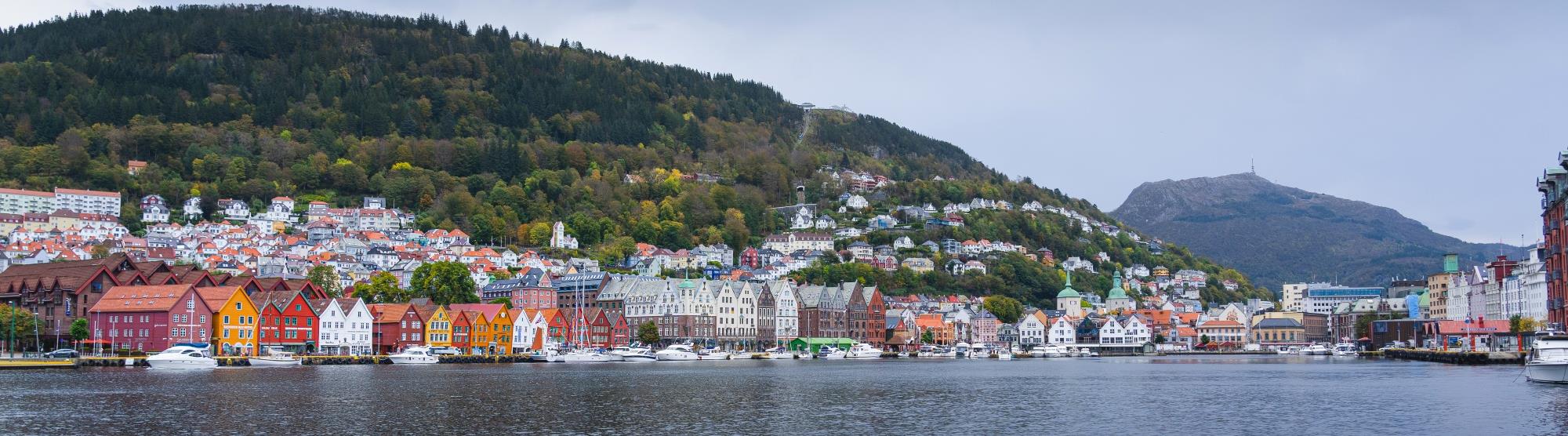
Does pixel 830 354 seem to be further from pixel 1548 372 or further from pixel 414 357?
pixel 1548 372

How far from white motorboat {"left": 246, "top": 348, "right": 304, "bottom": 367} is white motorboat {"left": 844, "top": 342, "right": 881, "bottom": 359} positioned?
1981 inches

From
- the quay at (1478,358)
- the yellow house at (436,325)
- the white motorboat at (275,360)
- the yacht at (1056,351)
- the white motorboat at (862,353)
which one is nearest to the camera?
the white motorboat at (275,360)

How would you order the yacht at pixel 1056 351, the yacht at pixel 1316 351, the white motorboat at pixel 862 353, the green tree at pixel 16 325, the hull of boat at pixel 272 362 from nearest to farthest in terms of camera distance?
the green tree at pixel 16 325 → the hull of boat at pixel 272 362 → the white motorboat at pixel 862 353 → the yacht at pixel 1056 351 → the yacht at pixel 1316 351

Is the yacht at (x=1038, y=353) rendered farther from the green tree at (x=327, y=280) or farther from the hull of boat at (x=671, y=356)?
the green tree at (x=327, y=280)

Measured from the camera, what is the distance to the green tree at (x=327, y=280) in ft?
373

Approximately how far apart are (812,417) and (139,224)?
5408 inches

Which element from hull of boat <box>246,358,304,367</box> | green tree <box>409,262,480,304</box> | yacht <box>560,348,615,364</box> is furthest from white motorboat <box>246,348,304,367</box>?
green tree <box>409,262,480,304</box>

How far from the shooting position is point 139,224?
158m

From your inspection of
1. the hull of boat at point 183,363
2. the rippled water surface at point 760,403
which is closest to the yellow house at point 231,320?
the hull of boat at point 183,363

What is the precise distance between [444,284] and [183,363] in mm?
35106

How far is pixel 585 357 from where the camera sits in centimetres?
10069

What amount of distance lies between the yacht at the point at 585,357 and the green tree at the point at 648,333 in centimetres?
1234

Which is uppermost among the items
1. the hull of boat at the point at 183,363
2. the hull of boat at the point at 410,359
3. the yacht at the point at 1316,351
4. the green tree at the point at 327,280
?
the green tree at the point at 327,280

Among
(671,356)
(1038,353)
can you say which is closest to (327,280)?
(671,356)
